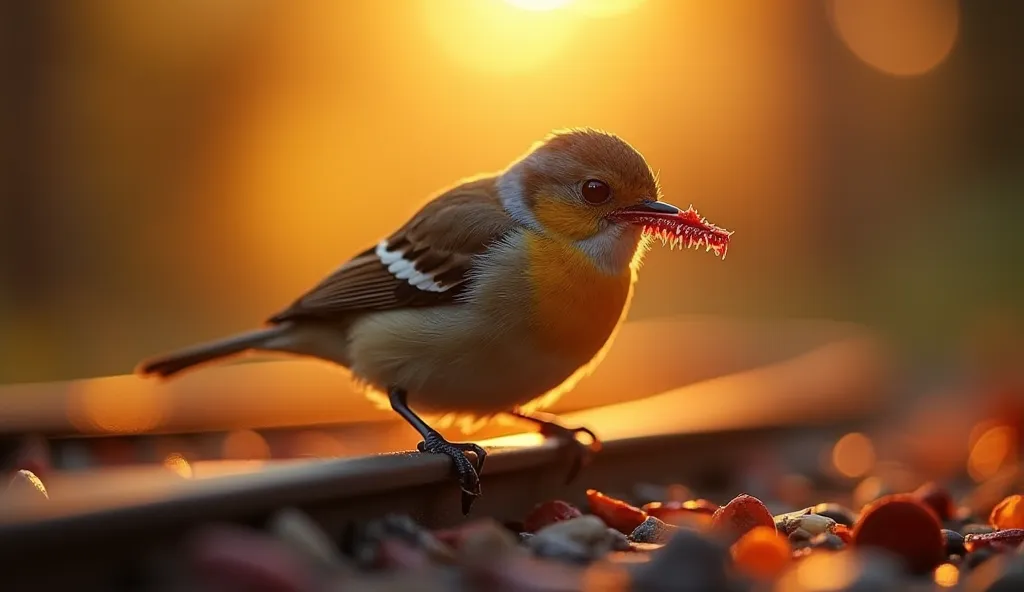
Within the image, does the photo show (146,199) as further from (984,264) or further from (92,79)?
(984,264)

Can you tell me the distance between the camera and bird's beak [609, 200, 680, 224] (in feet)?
11.9

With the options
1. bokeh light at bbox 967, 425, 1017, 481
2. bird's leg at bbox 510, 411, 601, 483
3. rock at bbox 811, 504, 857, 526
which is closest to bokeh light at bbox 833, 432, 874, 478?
bokeh light at bbox 967, 425, 1017, 481

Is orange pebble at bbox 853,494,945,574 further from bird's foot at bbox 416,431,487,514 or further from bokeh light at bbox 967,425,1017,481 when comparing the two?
bokeh light at bbox 967,425,1017,481

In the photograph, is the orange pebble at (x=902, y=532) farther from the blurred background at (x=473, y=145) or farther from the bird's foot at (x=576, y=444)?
the blurred background at (x=473, y=145)

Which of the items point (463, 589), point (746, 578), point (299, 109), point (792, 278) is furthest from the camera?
point (792, 278)

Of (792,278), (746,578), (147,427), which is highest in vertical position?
(792,278)

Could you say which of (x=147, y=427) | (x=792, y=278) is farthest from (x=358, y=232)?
(x=147, y=427)

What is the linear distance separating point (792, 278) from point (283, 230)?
9.27m

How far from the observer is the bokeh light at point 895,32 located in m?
18.8

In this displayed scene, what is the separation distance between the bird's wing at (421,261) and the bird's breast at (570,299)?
0.23 m

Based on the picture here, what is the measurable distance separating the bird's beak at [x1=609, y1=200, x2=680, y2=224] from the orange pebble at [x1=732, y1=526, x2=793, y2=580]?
160 centimetres

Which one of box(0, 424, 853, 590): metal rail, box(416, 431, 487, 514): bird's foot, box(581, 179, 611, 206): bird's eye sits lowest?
box(0, 424, 853, 590): metal rail

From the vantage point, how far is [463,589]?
176 cm

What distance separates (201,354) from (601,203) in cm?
173
